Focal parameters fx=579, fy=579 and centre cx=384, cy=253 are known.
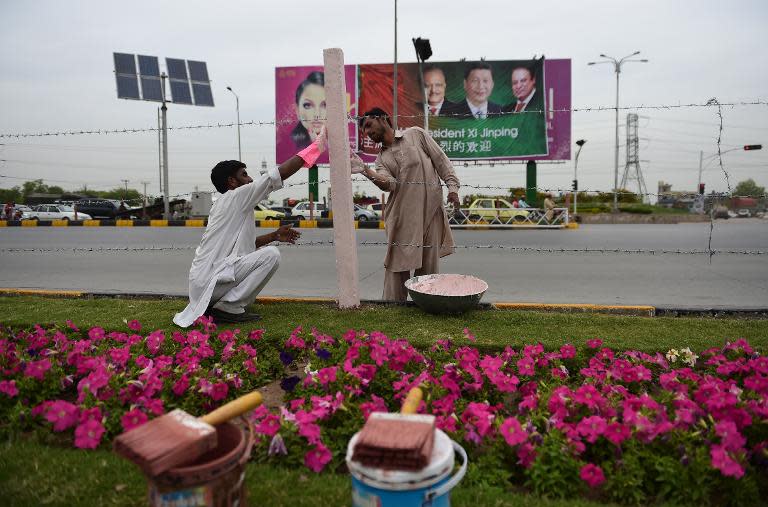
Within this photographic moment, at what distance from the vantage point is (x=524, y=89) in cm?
2977

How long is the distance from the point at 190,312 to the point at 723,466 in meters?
3.63

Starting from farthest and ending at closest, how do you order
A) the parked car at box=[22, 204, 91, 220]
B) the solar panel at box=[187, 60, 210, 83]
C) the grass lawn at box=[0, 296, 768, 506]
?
the parked car at box=[22, 204, 91, 220]
the solar panel at box=[187, 60, 210, 83]
the grass lawn at box=[0, 296, 768, 506]

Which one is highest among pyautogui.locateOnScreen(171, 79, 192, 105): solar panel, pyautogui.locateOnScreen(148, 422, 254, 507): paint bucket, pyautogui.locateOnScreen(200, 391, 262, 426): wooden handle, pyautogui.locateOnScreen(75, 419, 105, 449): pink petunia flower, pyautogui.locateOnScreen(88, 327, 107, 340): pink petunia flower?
pyautogui.locateOnScreen(171, 79, 192, 105): solar panel

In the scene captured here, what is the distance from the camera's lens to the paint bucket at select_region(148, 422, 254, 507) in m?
1.54

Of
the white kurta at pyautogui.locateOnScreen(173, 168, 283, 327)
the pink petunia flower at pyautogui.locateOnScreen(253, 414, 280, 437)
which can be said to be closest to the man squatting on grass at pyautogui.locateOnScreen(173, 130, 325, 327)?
the white kurta at pyautogui.locateOnScreen(173, 168, 283, 327)

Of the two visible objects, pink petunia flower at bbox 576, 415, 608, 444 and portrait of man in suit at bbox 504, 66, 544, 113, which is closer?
pink petunia flower at bbox 576, 415, 608, 444

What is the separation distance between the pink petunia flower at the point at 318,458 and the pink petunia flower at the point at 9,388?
1.56 m

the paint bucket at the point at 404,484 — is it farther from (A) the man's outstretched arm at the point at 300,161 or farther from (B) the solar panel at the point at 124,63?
(B) the solar panel at the point at 124,63

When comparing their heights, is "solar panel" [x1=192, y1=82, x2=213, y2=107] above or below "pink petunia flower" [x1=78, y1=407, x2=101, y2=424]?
above

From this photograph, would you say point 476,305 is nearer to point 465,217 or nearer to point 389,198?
point 389,198

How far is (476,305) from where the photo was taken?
15.7 ft

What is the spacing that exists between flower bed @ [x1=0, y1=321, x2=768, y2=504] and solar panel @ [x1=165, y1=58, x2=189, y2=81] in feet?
76.9

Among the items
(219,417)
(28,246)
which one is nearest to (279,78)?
(28,246)

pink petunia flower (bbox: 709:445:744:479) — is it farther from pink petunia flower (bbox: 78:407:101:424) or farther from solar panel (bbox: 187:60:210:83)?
solar panel (bbox: 187:60:210:83)
